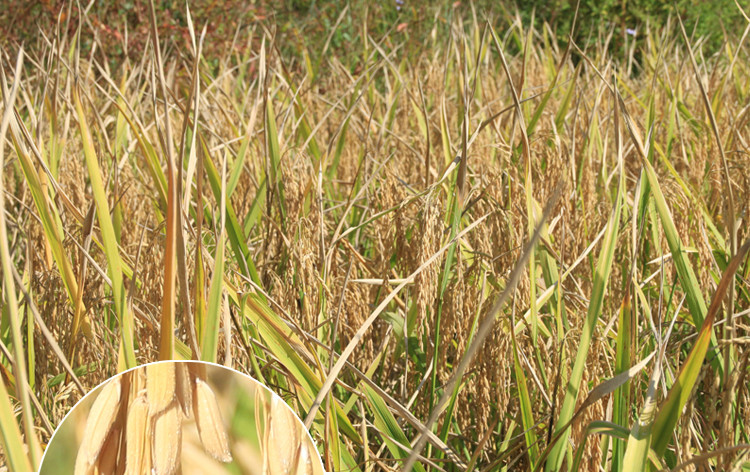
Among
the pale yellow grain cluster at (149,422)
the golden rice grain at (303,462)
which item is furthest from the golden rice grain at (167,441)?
the golden rice grain at (303,462)

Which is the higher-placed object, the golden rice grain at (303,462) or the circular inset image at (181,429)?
the circular inset image at (181,429)

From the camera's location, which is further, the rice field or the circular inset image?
the rice field

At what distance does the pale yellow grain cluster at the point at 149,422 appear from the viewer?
644 millimetres

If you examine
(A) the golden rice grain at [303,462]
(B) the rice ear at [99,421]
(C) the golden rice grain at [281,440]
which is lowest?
(A) the golden rice grain at [303,462]

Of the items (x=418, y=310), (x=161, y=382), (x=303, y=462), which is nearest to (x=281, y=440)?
(x=303, y=462)

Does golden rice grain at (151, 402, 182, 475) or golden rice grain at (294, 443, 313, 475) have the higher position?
golden rice grain at (151, 402, 182, 475)

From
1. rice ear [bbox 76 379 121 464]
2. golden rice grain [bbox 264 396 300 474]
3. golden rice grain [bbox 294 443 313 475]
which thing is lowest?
golden rice grain [bbox 294 443 313 475]

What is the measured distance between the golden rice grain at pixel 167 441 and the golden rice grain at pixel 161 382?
2 centimetres

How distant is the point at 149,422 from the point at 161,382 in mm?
45

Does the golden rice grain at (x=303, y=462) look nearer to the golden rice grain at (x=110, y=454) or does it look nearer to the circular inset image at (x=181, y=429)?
the circular inset image at (x=181, y=429)

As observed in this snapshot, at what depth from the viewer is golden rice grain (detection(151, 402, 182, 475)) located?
65cm

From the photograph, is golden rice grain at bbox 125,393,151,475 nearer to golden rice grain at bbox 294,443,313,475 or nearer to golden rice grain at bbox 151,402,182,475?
golden rice grain at bbox 151,402,182,475

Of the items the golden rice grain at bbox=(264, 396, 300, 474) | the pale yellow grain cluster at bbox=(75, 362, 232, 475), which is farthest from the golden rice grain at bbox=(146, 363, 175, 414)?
the golden rice grain at bbox=(264, 396, 300, 474)

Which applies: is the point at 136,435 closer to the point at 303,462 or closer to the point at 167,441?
the point at 167,441
